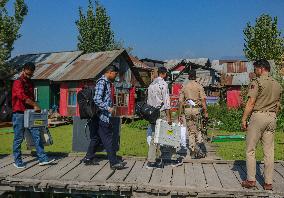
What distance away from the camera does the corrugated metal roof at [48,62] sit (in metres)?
30.6

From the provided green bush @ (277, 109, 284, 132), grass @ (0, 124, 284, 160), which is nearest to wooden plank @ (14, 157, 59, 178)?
grass @ (0, 124, 284, 160)

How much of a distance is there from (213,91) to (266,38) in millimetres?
9061

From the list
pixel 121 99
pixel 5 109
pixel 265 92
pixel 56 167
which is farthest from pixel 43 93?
pixel 265 92

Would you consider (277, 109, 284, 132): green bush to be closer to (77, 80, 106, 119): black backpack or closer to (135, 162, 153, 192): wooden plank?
(135, 162, 153, 192): wooden plank

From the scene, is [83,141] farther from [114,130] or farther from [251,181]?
[251,181]

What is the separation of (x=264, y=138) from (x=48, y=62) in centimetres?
2906

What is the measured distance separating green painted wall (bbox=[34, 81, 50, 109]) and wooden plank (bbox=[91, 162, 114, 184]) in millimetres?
23615

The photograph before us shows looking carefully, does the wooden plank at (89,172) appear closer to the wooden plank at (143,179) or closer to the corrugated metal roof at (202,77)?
the wooden plank at (143,179)

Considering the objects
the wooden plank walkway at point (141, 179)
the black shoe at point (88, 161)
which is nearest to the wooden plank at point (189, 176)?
the wooden plank walkway at point (141, 179)

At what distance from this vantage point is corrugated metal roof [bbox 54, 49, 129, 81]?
28266 mm

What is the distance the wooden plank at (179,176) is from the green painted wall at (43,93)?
2414 cm

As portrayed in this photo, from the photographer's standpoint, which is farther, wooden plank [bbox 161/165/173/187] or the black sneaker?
the black sneaker

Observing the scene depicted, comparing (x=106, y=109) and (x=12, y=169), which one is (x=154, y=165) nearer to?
(x=106, y=109)

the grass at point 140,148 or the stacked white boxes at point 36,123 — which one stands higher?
the stacked white boxes at point 36,123
